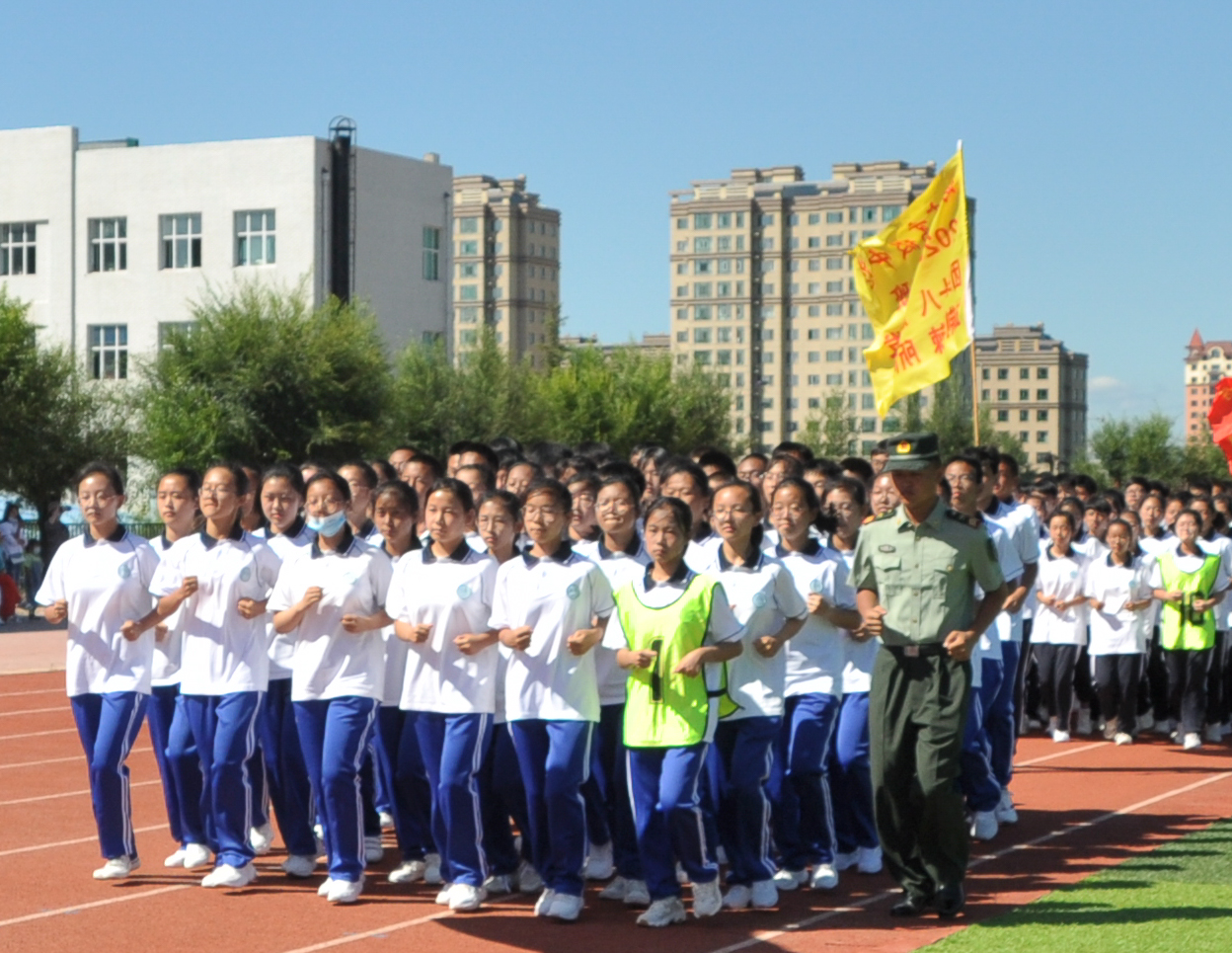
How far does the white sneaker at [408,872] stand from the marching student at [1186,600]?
26.5ft

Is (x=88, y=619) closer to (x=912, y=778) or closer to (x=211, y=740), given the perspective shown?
(x=211, y=740)

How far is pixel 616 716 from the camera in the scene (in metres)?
8.52

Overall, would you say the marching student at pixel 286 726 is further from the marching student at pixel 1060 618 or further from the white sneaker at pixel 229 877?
the marching student at pixel 1060 618

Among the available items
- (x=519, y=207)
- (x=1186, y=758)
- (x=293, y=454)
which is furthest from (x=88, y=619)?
(x=519, y=207)

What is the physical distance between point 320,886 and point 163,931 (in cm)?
90

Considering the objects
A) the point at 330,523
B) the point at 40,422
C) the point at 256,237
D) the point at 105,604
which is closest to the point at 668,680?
the point at 330,523

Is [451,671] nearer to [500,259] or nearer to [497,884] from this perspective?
[497,884]

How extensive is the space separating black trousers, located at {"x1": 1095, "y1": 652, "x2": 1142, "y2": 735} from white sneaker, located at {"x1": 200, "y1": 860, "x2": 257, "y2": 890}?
845 cm

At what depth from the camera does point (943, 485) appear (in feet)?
Result: 31.0

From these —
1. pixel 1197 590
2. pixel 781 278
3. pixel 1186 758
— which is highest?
pixel 781 278

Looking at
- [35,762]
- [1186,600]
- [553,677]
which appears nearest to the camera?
[553,677]

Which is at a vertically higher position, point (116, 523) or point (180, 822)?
point (116, 523)

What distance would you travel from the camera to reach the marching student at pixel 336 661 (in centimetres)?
808

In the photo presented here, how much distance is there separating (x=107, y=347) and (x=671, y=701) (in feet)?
149
